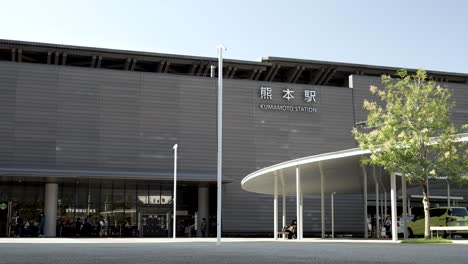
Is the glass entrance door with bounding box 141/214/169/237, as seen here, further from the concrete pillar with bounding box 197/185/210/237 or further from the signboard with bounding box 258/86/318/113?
the signboard with bounding box 258/86/318/113

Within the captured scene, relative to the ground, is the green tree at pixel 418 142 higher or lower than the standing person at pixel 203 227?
higher

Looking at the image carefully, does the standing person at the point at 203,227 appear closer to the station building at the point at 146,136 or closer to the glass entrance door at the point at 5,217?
the station building at the point at 146,136

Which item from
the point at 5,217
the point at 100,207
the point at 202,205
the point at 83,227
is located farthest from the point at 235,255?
the point at 5,217

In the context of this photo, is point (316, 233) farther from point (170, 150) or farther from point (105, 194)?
point (105, 194)

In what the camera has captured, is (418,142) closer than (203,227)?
Yes

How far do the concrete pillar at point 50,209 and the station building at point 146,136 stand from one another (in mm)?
71

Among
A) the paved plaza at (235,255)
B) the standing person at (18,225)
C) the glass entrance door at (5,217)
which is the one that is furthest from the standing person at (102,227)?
the paved plaza at (235,255)

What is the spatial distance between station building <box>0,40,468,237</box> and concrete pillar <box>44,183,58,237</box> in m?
0.07

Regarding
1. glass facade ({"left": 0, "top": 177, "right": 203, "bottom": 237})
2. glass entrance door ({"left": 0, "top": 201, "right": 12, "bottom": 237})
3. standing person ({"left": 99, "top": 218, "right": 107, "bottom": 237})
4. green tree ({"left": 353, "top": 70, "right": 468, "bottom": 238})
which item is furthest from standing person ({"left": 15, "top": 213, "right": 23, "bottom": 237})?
green tree ({"left": 353, "top": 70, "right": 468, "bottom": 238})

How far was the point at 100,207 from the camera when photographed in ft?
137

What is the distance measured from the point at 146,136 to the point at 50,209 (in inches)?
318

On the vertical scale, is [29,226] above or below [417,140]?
below

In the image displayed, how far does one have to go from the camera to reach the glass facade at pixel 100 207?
131ft

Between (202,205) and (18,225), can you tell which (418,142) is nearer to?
(202,205)
